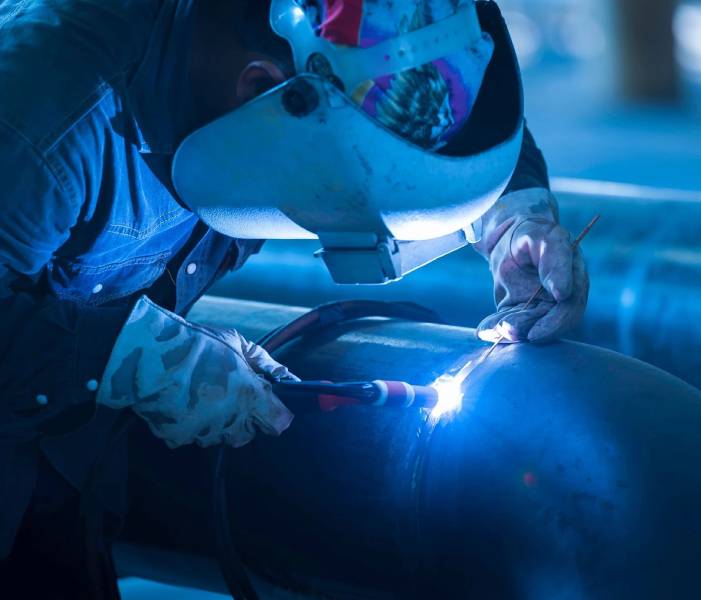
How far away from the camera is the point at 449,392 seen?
52.2 inches

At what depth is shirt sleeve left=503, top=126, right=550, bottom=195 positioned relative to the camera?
1.64 m

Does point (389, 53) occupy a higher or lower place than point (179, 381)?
higher

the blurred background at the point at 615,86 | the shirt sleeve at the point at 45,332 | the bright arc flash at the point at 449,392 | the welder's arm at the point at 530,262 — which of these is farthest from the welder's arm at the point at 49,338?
the blurred background at the point at 615,86

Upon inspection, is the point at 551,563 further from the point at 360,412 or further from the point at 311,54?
the point at 311,54

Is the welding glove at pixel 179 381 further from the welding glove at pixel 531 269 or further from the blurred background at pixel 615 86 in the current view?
the blurred background at pixel 615 86

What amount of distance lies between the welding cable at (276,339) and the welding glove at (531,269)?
0.51ft

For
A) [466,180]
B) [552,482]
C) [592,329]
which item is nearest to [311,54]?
[466,180]

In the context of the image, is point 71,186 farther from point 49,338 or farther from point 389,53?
point 389,53

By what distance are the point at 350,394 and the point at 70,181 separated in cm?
41

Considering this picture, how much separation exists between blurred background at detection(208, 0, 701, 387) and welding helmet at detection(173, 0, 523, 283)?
89 centimetres

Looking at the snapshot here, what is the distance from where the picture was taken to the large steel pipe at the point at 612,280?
2.10 metres

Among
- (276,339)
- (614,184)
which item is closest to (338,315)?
(276,339)

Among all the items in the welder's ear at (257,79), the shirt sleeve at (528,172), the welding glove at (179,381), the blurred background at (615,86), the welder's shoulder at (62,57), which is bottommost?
the blurred background at (615,86)

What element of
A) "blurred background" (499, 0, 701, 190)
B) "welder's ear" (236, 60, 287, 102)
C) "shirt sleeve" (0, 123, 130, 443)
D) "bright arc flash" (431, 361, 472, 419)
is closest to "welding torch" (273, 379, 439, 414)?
"bright arc flash" (431, 361, 472, 419)
